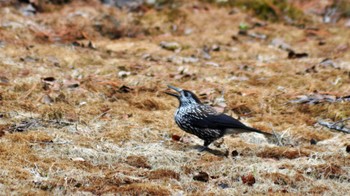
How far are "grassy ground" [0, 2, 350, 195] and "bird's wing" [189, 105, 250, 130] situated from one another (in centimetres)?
25

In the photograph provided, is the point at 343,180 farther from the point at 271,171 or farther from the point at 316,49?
the point at 316,49

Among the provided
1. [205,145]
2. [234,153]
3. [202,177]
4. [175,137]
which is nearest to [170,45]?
[175,137]

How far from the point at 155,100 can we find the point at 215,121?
4.86 feet

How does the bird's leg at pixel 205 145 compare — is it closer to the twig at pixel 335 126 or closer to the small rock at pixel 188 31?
the twig at pixel 335 126

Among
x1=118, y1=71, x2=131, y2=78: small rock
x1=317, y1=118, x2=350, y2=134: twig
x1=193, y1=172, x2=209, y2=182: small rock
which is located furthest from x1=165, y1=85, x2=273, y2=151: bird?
x1=118, y1=71, x2=131, y2=78: small rock

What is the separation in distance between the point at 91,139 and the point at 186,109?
1018 millimetres

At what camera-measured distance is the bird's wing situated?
622 cm

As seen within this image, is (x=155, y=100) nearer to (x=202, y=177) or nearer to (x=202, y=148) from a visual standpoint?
(x=202, y=148)

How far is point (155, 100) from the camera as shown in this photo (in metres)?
7.70

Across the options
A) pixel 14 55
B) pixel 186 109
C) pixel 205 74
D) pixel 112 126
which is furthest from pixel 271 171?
pixel 14 55

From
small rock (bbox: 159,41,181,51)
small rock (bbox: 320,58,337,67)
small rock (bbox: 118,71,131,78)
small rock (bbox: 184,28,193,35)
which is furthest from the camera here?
small rock (bbox: 184,28,193,35)

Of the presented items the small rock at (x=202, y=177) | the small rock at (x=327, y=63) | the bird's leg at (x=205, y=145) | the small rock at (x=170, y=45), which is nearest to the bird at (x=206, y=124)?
the bird's leg at (x=205, y=145)

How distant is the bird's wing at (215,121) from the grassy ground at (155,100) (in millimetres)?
248

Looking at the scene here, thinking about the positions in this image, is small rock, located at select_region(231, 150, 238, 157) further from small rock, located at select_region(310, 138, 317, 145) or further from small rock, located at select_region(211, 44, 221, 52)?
small rock, located at select_region(211, 44, 221, 52)
